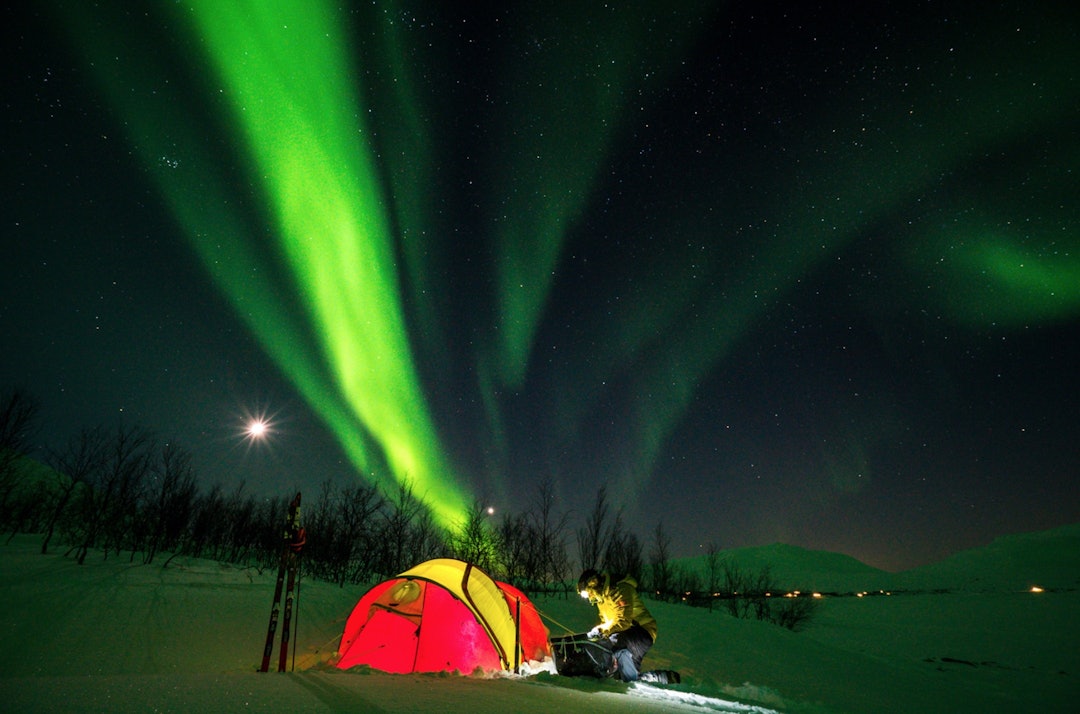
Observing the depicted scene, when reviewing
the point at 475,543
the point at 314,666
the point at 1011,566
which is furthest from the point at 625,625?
the point at 1011,566

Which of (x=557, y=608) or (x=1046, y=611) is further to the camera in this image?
(x=1046, y=611)

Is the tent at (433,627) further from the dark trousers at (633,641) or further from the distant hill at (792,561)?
the distant hill at (792,561)

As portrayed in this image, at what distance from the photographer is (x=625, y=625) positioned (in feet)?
30.9

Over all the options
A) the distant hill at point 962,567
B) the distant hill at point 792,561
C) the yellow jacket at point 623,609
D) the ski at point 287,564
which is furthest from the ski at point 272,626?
the distant hill at point 792,561

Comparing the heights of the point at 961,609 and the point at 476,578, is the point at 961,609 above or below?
below

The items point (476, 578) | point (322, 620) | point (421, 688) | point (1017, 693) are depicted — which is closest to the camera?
point (421, 688)

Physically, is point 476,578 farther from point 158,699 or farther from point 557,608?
point 557,608

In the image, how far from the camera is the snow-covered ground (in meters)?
4.23

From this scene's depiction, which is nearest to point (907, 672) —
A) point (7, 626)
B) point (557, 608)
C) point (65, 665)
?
point (557, 608)

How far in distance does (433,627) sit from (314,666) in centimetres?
228

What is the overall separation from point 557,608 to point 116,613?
1502 cm

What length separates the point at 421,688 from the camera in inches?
217

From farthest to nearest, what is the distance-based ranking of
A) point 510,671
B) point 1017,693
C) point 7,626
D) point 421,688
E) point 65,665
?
point 1017,693
point 510,671
point 7,626
point 65,665
point 421,688

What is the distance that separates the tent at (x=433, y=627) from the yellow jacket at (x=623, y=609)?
1884 mm
